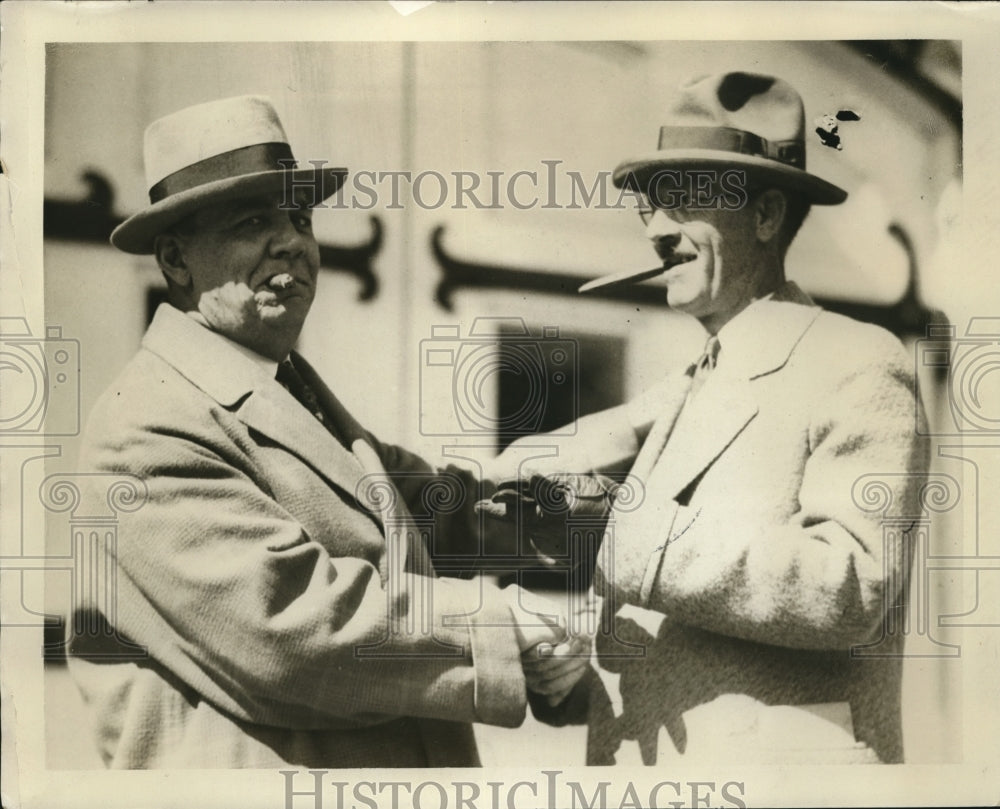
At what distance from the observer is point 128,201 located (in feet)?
10.9

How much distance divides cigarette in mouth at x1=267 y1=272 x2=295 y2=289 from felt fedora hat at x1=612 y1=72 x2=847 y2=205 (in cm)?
88

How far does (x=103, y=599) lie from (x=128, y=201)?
3.33 ft

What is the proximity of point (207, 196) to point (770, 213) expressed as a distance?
1448 mm

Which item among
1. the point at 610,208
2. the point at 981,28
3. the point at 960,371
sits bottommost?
the point at 960,371

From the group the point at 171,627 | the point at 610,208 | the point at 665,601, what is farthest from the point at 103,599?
the point at 610,208

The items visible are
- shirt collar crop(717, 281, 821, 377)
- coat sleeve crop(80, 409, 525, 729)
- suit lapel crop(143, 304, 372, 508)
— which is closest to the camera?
coat sleeve crop(80, 409, 525, 729)

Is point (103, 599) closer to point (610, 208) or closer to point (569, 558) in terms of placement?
point (569, 558)

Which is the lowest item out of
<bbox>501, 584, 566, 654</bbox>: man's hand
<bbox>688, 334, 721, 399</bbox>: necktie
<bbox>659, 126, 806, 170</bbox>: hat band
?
<bbox>501, 584, 566, 654</bbox>: man's hand

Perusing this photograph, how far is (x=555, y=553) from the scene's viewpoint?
330 centimetres

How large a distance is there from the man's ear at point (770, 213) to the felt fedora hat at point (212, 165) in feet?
3.57

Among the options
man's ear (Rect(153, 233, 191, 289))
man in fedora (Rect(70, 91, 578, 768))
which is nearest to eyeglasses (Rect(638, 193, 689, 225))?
man in fedora (Rect(70, 91, 578, 768))

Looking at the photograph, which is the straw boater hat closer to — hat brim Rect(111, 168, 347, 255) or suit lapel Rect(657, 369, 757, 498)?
suit lapel Rect(657, 369, 757, 498)

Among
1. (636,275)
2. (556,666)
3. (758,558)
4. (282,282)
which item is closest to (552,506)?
(556,666)

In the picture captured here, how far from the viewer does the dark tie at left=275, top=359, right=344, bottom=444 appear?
3303mm
